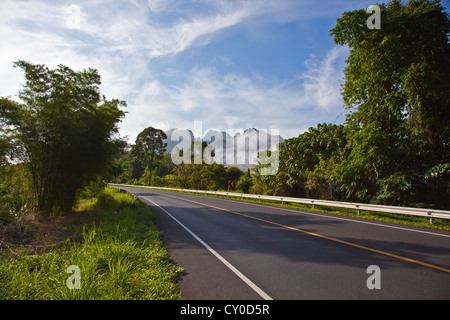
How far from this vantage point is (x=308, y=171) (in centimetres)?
2002

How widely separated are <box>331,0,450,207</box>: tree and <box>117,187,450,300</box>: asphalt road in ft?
19.7

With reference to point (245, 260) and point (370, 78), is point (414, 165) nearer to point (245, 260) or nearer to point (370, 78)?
point (370, 78)

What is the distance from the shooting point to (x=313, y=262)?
5.18 metres

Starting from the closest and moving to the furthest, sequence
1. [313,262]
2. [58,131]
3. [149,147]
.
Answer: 1. [313,262]
2. [58,131]
3. [149,147]

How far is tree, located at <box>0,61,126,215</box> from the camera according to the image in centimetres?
1091

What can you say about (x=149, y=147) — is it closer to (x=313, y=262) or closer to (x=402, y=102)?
(x=402, y=102)

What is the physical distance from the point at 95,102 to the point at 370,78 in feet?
51.3

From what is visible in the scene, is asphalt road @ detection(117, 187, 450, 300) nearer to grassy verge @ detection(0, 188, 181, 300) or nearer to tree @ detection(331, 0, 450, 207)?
grassy verge @ detection(0, 188, 181, 300)

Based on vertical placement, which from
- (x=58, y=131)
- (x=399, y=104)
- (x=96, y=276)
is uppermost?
(x=399, y=104)

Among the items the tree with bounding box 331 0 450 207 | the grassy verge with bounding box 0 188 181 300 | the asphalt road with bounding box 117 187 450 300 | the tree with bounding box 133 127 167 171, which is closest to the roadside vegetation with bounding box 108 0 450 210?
the tree with bounding box 331 0 450 207

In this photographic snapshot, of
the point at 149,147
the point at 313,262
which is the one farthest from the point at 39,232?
the point at 149,147

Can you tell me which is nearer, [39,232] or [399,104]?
[39,232]

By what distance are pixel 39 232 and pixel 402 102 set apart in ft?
58.6
